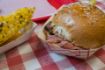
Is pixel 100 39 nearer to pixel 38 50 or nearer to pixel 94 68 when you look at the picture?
pixel 94 68

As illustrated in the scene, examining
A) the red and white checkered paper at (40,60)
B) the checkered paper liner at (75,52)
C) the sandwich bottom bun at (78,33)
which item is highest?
the sandwich bottom bun at (78,33)

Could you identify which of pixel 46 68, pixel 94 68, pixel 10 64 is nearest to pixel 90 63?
pixel 94 68

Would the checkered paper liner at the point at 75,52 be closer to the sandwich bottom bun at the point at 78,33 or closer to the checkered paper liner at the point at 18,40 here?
the sandwich bottom bun at the point at 78,33

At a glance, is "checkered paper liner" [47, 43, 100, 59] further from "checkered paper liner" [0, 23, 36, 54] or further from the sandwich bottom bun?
"checkered paper liner" [0, 23, 36, 54]

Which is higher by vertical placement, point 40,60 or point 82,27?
point 82,27

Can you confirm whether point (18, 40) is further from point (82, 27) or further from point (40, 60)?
point (82, 27)

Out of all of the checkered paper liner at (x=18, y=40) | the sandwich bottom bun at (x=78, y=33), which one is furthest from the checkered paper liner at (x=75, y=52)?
the checkered paper liner at (x=18, y=40)

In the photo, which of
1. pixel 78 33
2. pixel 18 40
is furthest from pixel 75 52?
pixel 18 40

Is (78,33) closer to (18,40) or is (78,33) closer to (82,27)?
(82,27)

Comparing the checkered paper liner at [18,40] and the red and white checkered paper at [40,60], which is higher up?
the checkered paper liner at [18,40]
